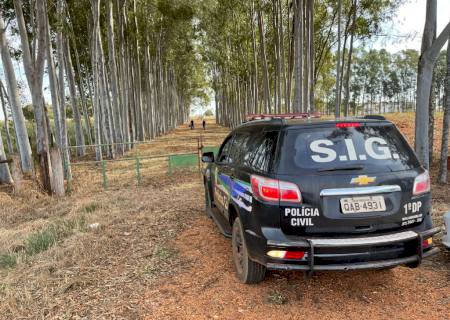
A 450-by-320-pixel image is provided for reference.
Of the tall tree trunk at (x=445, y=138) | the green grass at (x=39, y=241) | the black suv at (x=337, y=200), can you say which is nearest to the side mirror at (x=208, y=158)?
the black suv at (x=337, y=200)

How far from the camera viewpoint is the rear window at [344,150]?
10.1 feet

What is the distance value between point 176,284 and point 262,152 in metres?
1.89

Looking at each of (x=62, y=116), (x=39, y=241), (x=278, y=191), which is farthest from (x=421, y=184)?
(x=62, y=116)

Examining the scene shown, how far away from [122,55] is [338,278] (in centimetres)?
1875

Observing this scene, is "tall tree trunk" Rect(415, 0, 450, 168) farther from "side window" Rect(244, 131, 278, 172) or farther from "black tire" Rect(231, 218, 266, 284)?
"black tire" Rect(231, 218, 266, 284)

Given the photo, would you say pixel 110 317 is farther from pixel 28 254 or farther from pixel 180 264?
pixel 28 254

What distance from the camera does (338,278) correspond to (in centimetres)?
381

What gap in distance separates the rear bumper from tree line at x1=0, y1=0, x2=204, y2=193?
26.7ft

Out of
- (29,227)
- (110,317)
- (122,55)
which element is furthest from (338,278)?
(122,55)

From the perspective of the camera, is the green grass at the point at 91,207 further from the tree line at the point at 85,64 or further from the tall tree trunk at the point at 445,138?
the tall tree trunk at the point at 445,138

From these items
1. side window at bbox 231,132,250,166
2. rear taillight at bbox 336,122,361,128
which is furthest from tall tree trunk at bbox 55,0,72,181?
rear taillight at bbox 336,122,361,128

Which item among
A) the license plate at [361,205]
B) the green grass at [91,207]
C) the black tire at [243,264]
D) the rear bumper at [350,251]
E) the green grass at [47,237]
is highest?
the license plate at [361,205]

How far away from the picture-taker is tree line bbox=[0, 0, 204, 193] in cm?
938

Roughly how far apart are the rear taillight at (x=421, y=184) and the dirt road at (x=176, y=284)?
3.66 ft
